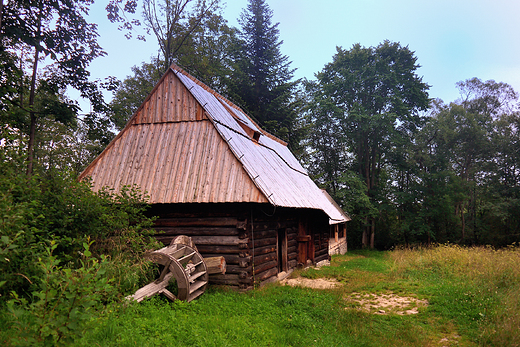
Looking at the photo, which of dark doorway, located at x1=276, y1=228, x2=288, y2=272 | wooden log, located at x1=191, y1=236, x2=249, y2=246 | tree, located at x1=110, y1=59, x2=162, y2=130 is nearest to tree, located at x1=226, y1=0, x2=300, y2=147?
tree, located at x1=110, y1=59, x2=162, y2=130

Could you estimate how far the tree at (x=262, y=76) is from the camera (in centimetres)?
2428

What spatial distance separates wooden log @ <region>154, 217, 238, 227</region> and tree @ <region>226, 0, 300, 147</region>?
1527 centimetres

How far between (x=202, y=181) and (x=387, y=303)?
5912 millimetres

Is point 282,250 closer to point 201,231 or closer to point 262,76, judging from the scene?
point 201,231

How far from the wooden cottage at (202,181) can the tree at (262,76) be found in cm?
1204

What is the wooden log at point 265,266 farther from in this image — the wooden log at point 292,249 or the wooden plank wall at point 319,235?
the wooden plank wall at point 319,235

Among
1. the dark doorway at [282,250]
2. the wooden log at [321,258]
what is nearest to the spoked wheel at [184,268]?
the dark doorway at [282,250]

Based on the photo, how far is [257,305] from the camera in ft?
24.7

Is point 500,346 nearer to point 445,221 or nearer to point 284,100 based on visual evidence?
point 284,100

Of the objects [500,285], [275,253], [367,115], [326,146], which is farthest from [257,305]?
[326,146]

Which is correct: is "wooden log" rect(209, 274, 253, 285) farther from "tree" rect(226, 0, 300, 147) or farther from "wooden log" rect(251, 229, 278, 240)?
"tree" rect(226, 0, 300, 147)

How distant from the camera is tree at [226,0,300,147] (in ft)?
79.7

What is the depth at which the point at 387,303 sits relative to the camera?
8406 mm

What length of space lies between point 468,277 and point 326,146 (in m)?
27.6
